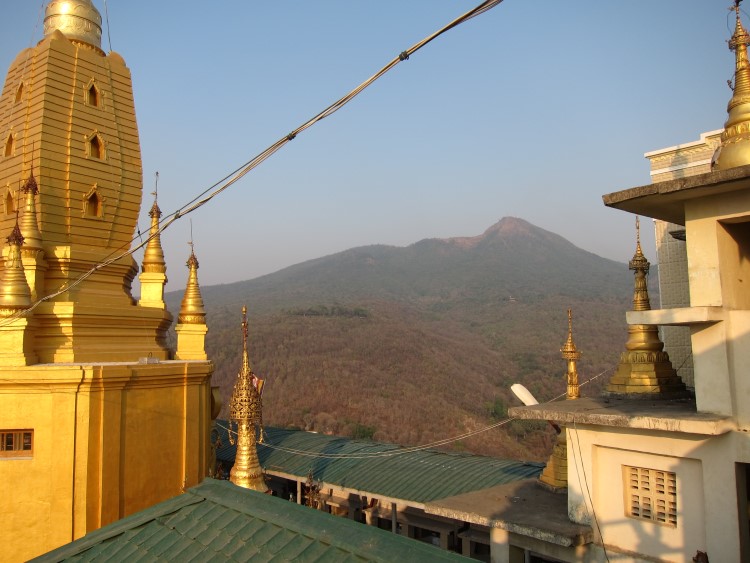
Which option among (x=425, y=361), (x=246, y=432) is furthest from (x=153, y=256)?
(x=425, y=361)

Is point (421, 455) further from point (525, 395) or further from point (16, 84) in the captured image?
point (16, 84)

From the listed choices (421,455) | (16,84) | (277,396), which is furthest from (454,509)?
(277,396)

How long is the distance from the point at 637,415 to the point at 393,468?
1084 centimetres

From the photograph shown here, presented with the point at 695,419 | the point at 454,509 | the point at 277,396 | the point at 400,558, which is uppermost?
the point at 695,419

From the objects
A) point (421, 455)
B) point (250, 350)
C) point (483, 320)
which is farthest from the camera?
point (483, 320)

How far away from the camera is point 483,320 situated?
112 meters

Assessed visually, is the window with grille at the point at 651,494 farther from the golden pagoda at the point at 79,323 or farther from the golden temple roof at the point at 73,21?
the golden temple roof at the point at 73,21

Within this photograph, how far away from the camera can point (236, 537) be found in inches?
239

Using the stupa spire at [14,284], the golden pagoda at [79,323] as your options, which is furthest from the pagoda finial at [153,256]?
the stupa spire at [14,284]

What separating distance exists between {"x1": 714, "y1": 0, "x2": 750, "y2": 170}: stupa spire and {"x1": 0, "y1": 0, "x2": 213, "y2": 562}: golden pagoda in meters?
9.37

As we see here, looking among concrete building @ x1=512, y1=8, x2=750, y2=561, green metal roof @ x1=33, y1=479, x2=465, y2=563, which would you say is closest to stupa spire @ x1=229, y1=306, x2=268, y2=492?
green metal roof @ x1=33, y1=479, x2=465, y2=563

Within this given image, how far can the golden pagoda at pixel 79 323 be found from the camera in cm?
1166

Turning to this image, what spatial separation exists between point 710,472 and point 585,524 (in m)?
1.81

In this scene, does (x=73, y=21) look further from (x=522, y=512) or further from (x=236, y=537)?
(x=522, y=512)
